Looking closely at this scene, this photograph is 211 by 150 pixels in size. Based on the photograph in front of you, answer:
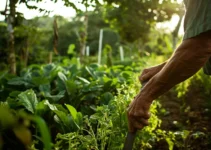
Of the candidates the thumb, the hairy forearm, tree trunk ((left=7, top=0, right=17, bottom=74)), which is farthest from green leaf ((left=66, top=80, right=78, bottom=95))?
the hairy forearm

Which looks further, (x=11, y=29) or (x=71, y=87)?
(x=11, y=29)

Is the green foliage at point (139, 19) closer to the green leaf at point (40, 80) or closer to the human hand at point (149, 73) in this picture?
the green leaf at point (40, 80)

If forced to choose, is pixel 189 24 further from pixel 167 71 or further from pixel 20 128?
pixel 20 128

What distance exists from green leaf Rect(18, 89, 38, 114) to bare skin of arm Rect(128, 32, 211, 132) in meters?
1.21

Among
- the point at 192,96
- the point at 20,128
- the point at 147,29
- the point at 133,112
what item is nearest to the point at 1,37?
the point at 147,29

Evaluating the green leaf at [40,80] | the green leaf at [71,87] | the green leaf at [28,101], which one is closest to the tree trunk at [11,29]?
the green leaf at [40,80]

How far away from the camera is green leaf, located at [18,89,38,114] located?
8.72 ft

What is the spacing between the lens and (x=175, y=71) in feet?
5.19

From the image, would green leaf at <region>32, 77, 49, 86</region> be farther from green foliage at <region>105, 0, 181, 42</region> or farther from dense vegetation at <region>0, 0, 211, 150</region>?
green foliage at <region>105, 0, 181, 42</region>

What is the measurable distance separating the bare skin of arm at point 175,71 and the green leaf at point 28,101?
1.21 meters

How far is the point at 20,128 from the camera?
1.93 feet

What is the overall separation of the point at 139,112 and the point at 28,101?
1370 millimetres

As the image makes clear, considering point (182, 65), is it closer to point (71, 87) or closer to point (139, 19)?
point (71, 87)

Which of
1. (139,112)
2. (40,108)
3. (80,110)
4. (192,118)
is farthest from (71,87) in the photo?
(192,118)
